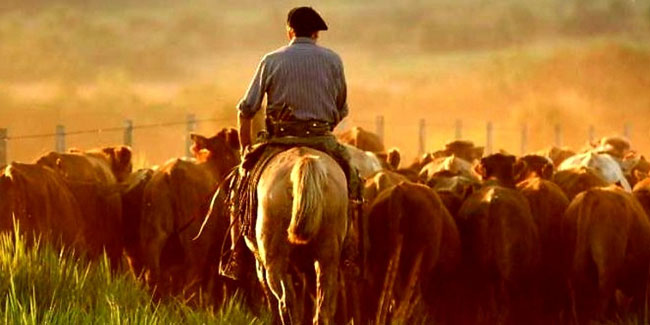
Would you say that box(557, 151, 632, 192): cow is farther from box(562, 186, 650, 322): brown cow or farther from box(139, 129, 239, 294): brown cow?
box(139, 129, 239, 294): brown cow

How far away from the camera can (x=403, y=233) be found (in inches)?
547

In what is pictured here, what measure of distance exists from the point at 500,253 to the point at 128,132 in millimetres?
13402

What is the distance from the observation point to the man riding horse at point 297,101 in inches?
425

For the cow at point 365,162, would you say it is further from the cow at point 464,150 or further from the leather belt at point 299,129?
the leather belt at point 299,129

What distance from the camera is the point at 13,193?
45.3ft

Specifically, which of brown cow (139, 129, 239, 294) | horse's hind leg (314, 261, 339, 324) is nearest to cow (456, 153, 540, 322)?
brown cow (139, 129, 239, 294)

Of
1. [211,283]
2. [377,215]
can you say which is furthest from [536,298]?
[211,283]

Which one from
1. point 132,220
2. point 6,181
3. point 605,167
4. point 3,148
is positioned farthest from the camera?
point 3,148

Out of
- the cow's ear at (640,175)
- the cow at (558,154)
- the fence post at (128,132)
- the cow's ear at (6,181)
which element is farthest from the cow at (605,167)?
the cow's ear at (6,181)

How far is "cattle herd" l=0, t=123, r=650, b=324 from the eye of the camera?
45.5 ft

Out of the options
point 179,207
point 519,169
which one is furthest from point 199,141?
point 519,169

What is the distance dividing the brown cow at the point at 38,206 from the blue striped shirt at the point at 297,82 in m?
→ 3.50

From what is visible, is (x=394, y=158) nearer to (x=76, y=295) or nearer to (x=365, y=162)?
(x=365, y=162)

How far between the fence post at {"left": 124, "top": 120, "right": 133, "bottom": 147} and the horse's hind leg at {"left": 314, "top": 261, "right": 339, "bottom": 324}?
1665 cm
